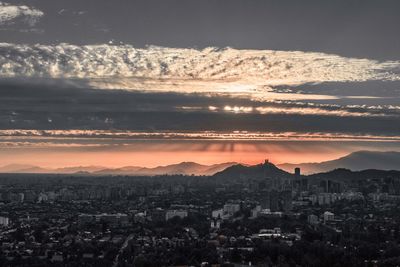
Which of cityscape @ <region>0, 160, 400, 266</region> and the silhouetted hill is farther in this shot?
the silhouetted hill

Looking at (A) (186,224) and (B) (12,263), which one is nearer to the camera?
(B) (12,263)

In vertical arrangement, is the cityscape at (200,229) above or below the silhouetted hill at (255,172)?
below

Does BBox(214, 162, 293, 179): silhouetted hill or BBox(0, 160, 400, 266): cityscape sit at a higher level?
BBox(214, 162, 293, 179): silhouetted hill

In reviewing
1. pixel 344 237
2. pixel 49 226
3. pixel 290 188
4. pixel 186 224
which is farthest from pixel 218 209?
pixel 290 188

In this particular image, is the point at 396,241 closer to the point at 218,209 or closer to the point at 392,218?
the point at 392,218

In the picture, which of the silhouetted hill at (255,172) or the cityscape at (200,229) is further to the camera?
the silhouetted hill at (255,172)

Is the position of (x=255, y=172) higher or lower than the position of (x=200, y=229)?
higher

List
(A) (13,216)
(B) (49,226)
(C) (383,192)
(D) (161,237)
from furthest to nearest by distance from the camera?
(C) (383,192)
(A) (13,216)
(B) (49,226)
(D) (161,237)

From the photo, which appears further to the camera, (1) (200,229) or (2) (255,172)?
(2) (255,172)

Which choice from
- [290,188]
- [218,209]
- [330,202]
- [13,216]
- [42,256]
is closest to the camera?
[42,256]

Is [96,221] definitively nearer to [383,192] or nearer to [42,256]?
[42,256]
